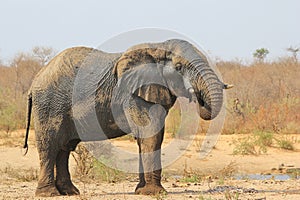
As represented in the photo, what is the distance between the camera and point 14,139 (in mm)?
16672

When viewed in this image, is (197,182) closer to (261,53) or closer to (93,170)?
(93,170)

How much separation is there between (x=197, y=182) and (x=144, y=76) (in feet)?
8.38

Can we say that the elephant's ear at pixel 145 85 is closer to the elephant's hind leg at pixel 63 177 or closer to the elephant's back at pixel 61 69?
the elephant's back at pixel 61 69

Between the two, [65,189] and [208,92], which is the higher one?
[208,92]

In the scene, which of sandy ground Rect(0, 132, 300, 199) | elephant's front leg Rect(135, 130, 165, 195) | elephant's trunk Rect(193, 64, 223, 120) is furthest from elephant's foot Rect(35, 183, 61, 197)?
elephant's trunk Rect(193, 64, 223, 120)

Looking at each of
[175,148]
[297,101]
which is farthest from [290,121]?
[175,148]

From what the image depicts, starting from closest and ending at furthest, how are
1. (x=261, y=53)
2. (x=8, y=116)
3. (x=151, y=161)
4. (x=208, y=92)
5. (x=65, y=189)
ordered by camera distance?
(x=208, y=92) < (x=151, y=161) < (x=65, y=189) < (x=8, y=116) < (x=261, y=53)

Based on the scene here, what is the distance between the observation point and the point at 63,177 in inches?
334

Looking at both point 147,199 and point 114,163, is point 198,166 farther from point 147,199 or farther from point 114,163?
point 147,199

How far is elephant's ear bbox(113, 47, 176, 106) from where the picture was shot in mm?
7762

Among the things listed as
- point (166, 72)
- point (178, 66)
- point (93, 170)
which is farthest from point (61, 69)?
point (93, 170)

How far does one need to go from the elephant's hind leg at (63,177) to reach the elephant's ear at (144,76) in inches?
48.9

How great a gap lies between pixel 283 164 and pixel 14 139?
681 centimetres

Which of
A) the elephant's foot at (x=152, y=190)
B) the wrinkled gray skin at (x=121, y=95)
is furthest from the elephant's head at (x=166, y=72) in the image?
the elephant's foot at (x=152, y=190)
